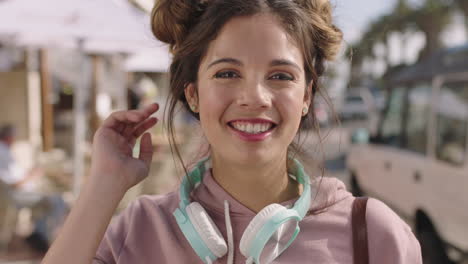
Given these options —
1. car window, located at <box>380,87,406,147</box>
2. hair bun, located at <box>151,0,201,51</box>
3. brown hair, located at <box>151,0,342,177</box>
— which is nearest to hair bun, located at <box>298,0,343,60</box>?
brown hair, located at <box>151,0,342,177</box>

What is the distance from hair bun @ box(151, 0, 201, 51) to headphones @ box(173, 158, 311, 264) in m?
0.53

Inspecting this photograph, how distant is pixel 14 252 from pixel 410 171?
405 centimetres

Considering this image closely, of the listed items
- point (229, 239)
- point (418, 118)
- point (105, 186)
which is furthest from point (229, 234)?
point (418, 118)

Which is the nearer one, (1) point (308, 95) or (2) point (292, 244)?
(2) point (292, 244)

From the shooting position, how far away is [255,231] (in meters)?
1.31

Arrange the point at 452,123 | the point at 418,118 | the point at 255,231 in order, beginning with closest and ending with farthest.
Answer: the point at 255,231, the point at 452,123, the point at 418,118

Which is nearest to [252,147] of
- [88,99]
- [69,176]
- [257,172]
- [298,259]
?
[257,172]

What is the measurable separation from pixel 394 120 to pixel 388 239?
186 inches

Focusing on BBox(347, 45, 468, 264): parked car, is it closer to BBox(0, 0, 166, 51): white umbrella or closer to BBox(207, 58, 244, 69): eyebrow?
BBox(0, 0, 166, 51): white umbrella

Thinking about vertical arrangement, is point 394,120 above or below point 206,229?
below

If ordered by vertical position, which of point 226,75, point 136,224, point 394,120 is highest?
point 226,75

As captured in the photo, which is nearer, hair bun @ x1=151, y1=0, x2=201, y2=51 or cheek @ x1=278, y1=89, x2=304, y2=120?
cheek @ x1=278, y1=89, x2=304, y2=120

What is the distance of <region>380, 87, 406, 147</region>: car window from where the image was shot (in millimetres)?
5551

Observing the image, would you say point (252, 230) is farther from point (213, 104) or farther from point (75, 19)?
point (75, 19)
